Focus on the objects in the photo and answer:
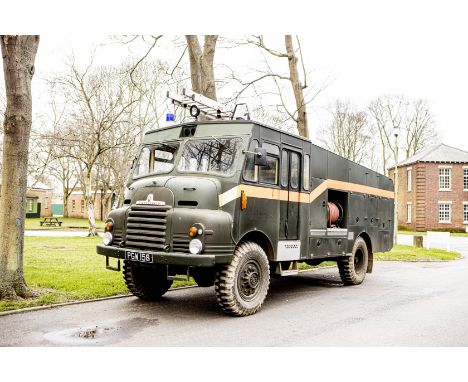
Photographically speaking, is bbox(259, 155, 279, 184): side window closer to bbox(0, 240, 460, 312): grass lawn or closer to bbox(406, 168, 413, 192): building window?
bbox(0, 240, 460, 312): grass lawn

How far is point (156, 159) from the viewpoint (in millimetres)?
8617

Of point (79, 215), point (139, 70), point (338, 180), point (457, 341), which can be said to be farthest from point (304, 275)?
point (79, 215)

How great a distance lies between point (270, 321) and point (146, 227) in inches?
93.6

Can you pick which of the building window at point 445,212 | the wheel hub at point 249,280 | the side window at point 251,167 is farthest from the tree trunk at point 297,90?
the building window at point 445,212

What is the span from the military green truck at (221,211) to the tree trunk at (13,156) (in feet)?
4.92

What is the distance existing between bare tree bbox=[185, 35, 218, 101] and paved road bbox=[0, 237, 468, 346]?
19.9 ft

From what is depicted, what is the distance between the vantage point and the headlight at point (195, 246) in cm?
686

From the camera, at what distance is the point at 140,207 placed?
7.58 metres

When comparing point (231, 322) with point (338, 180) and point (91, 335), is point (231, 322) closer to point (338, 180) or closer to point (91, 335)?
point (91, 335)

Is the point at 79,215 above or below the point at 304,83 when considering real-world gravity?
below

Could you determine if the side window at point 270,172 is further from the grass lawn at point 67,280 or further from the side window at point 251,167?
the grass lawn at point 67,280

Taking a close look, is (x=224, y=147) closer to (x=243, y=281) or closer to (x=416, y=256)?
(x=243, y=281)

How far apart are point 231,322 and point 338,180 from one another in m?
4.86

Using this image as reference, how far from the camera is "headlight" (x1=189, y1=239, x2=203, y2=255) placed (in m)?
6.86
